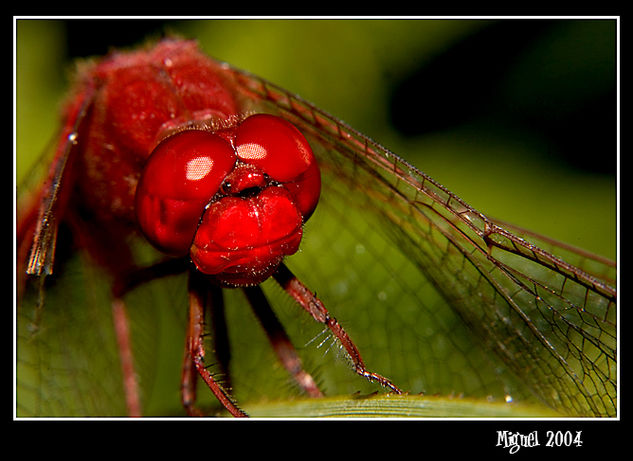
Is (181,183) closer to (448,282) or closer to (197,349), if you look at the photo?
(197,349)

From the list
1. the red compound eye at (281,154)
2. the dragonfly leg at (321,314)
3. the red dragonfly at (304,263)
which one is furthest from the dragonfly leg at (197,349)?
the red compound eye at (281,154)

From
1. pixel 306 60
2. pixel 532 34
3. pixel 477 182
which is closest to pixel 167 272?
pixel 306 60

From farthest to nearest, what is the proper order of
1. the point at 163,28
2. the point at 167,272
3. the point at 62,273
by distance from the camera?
the point at 163,28 → the point at 62,273 → the point at 167,272

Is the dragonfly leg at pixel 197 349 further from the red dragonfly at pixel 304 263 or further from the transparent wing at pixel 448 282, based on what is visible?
the transparent wing at pixel 448 282

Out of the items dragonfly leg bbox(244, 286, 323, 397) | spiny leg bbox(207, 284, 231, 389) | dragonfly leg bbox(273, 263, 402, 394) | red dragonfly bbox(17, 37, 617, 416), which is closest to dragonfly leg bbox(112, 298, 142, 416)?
red dragonfly bbox(17, 37, 617, 416)

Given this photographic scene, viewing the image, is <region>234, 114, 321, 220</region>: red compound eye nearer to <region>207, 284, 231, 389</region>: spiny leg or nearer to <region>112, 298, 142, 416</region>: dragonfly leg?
<region>207, 284, 231, 389</region>: spiny leg

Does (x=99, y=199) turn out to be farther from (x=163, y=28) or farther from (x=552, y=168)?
(x=552, y=168)
